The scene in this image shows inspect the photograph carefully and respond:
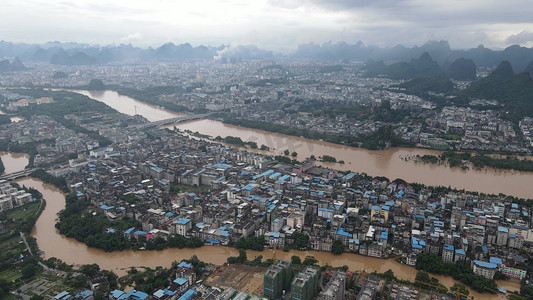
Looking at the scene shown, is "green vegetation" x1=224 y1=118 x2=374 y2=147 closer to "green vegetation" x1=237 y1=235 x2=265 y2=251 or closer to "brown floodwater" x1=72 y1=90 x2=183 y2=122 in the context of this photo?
"brown floodwater" x1=72 y1=90 x2=183 y2=122

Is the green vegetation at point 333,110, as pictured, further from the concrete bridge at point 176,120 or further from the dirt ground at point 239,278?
the dirt ground at point 239,278

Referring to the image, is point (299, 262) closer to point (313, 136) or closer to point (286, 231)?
point (286, 231)

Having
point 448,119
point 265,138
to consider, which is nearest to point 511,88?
point 448,119

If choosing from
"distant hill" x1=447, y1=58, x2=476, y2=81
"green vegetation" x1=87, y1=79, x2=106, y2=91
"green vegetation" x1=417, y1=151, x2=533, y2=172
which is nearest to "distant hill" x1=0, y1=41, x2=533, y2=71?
"distant hill" x1=447, y1=58, x2=476, y2=81

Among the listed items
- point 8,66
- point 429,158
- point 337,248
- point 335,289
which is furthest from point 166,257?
point 8,66

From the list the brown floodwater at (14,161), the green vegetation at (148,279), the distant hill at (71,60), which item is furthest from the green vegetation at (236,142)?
the distant hill at (71,60)

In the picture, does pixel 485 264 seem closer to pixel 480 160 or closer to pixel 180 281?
pixel 180 281

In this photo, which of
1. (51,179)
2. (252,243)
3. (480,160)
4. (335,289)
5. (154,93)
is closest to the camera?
(335,289)
